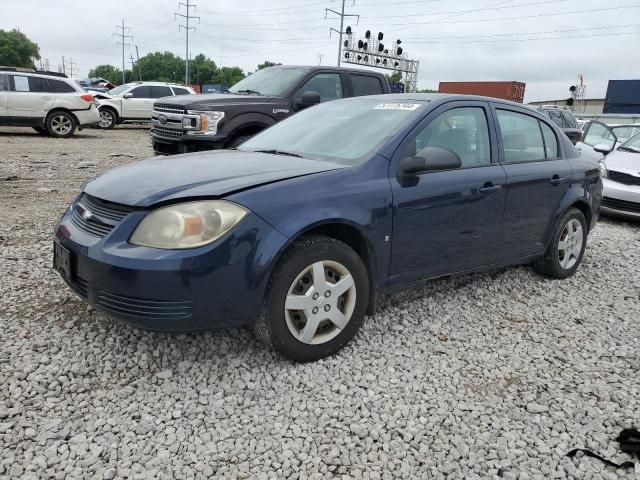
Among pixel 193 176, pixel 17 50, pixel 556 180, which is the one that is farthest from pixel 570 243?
pixel 17 50

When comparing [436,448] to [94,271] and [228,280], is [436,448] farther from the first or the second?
[94,271]

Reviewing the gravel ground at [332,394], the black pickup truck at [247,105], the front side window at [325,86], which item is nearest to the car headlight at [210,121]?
the black pickup truck at [247,105]

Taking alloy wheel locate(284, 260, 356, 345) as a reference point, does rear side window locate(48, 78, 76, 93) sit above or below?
above

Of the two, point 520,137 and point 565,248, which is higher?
point 520,137

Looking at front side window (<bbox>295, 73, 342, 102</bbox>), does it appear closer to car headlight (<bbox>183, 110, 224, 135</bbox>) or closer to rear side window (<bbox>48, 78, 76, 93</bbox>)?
car headlight (<bbox>183, 110, 224, 135</bbox>)

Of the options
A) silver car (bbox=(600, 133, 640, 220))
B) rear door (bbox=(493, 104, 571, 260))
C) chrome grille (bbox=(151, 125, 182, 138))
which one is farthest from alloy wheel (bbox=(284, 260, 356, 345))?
silver car (bbox=(600, 133, 640, 220))

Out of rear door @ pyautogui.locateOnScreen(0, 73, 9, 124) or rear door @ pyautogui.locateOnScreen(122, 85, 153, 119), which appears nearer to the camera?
rear door @ pyautogui.locateOnScreen(0, 73, 9, 124)

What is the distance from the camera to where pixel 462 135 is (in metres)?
3.89

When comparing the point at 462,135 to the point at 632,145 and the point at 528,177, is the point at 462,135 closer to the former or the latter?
the point at 528,177

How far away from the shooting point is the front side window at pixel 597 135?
11.1 m

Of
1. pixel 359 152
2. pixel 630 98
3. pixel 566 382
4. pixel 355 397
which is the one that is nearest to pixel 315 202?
pixel 359 152

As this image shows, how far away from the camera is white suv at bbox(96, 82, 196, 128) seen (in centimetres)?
1880

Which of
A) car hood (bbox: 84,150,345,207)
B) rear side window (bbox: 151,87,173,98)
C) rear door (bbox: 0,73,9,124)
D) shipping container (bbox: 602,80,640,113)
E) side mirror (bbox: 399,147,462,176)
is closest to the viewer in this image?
car hood (bbox: 84,150,345,207)

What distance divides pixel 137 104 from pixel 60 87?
4896mm
